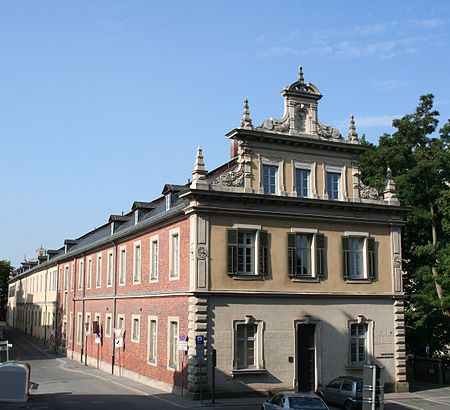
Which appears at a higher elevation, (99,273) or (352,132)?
(352,132)

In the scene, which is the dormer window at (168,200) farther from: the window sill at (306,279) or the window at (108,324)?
the window at (108,324)

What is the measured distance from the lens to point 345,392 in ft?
83.4

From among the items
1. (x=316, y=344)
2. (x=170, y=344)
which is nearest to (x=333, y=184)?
(x=316, y=344)

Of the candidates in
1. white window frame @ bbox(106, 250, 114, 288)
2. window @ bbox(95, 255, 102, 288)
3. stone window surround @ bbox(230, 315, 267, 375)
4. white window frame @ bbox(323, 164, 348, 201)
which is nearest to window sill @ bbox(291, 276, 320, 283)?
stone window surround @ bbox(230, 315, 267, 375)

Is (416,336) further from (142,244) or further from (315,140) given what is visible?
(142,244)

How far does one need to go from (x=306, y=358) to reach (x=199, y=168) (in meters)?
10.4

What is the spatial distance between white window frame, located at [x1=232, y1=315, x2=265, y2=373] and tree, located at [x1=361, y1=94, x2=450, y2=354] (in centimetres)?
1302

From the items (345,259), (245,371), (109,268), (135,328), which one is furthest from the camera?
(109,268)

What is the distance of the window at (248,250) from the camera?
2808cm

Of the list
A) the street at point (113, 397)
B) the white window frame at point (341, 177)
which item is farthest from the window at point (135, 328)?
the white window frame at point (341, 177)

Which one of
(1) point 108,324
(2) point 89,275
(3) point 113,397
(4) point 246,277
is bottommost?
(3) point 113,397

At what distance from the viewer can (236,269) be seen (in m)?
27.9

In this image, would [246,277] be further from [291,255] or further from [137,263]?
[137,263]

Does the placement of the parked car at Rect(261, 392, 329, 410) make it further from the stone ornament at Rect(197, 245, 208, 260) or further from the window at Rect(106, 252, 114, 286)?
the window at Rect(106, 252, 114, 286)
